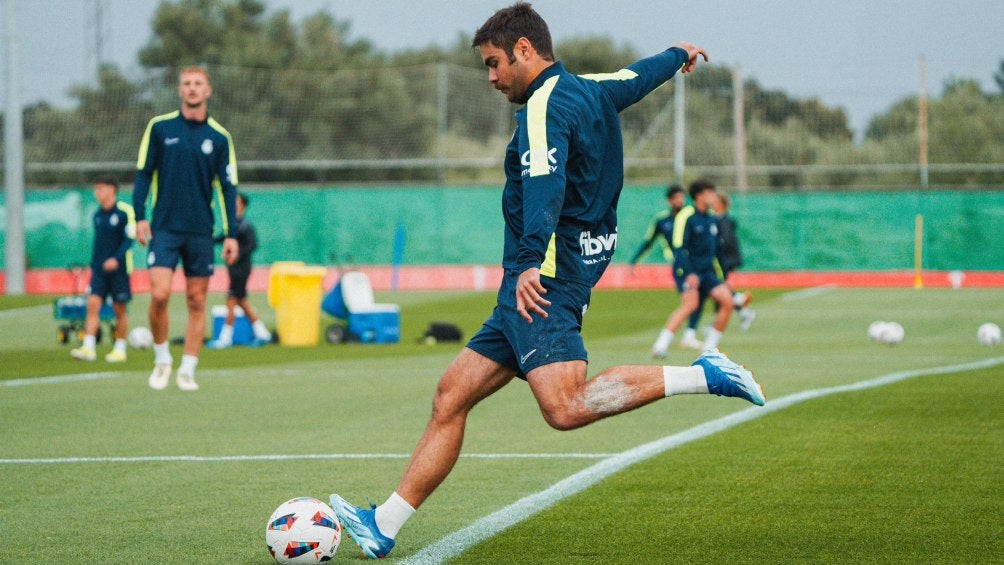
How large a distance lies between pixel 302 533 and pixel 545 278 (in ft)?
4.26

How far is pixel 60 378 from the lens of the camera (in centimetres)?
1352

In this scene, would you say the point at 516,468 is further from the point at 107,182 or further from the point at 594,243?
the point at 107,182

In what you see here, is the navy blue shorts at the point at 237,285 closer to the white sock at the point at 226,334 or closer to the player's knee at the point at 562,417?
the white sock at the point at 226,334

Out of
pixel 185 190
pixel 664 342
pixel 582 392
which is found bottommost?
→ pixel 664 342

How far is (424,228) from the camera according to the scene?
40.4 m

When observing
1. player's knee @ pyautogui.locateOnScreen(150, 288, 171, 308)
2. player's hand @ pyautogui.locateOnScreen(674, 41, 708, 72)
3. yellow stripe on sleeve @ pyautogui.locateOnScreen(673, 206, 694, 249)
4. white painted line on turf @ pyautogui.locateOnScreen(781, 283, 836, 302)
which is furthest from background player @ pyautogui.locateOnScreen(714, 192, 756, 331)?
player's hand @ pyautogui.locateOnScreen(674, 41, 708, 72)

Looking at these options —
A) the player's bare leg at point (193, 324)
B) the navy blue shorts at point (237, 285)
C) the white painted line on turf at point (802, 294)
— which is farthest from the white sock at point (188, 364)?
the white painted line on turf at point (802, 294)

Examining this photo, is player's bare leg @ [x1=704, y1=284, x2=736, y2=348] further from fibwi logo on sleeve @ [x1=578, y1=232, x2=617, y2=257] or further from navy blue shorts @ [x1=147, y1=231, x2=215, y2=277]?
fibwi logo on sleeve @ [x1=578, y1=232, x2=617, y2=257]

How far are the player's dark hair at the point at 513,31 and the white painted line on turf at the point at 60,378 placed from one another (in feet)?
28.6

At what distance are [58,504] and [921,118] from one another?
41212mm

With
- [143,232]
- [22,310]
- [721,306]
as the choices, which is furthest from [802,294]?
[143,232]

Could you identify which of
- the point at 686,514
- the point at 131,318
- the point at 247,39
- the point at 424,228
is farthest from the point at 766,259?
the point at 686,514

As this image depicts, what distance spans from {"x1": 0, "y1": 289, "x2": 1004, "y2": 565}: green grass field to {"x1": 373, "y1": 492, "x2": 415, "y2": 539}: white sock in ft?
0.38

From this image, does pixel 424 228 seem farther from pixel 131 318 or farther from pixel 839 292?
pixel 131 318
